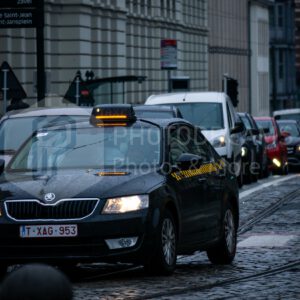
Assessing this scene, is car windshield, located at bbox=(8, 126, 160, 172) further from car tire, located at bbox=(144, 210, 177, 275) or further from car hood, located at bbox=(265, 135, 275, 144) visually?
car hood, located at bbox=(265, 135, 275, 144)

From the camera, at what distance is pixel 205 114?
29234 millimetres

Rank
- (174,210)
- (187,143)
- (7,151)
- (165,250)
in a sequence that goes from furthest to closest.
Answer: (7,151)
(187,143)
(174,210)
(165,250)

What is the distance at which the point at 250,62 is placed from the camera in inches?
4313

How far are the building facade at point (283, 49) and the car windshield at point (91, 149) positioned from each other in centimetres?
11013

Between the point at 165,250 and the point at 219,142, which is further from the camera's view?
the point at 219,142

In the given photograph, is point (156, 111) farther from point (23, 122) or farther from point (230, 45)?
point (230, 45)

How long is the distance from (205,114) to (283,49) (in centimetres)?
9915

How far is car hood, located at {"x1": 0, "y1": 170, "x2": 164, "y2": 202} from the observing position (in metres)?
11.8

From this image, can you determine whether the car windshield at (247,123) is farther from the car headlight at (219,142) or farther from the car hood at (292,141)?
the car hood at (292,141)

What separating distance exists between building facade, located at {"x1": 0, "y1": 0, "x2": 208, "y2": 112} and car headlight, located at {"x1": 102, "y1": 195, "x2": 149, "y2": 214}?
2627 cm

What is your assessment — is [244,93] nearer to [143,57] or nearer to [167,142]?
[143,57]

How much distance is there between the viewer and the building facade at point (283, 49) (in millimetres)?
124750

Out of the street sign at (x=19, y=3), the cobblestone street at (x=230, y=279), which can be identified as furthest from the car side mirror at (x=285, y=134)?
the cobblestone street at (x=230, y=279)

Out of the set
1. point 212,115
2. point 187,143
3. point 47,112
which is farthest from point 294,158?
point 187,143
